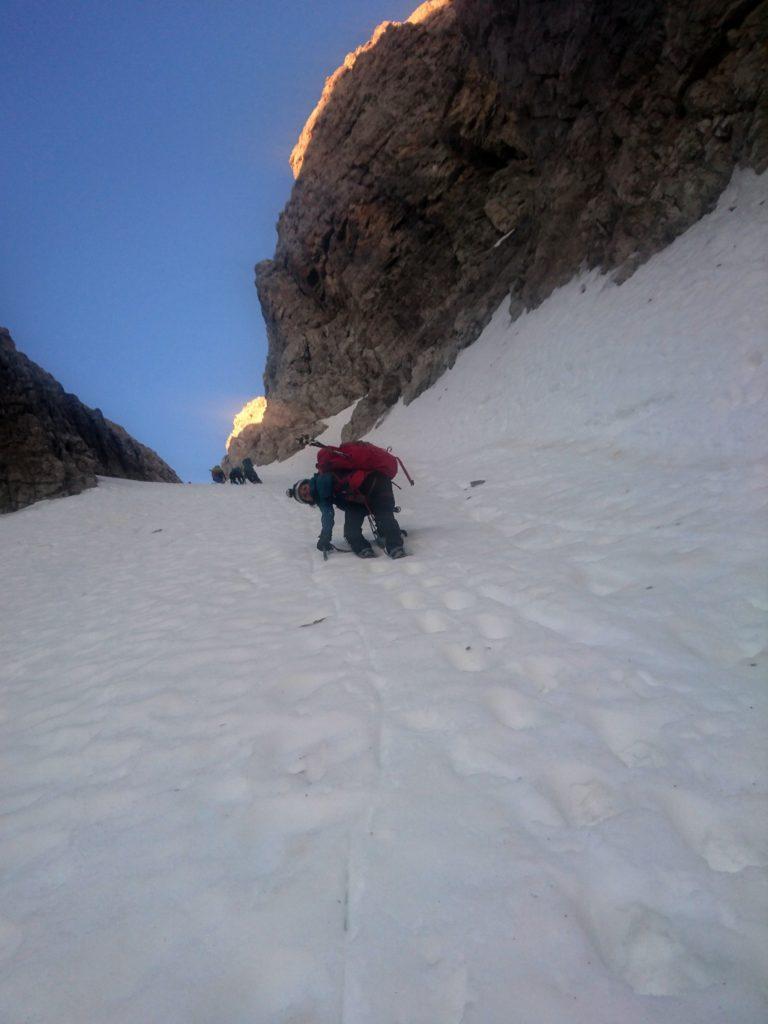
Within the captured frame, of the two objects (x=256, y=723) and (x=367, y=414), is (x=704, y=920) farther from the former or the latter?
(x=367, y=414)

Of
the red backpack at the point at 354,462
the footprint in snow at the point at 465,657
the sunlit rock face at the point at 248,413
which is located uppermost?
the sunlit rock face at the point at 248,413

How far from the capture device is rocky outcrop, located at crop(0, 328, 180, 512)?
61.5 ft

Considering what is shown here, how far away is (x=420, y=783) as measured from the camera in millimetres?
2092

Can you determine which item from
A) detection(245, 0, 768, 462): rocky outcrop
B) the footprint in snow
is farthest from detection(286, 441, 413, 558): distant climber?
detection(245, 0, 768, 462): rocky outcrop

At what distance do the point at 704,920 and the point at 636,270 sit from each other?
562 inches

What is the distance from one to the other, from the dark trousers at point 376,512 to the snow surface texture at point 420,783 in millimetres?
560

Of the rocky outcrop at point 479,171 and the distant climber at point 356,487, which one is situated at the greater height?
the rocky outcrop at point 479,171

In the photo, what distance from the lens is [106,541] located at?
12023 mm

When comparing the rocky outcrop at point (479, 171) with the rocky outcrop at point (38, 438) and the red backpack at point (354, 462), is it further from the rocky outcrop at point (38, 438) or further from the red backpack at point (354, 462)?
the rocky outcrop at point (38, 438)

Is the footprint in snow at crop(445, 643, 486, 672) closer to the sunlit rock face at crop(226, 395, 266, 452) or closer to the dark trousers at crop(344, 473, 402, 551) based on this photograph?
the dark trousers at crop(344, 473, 402, 551)

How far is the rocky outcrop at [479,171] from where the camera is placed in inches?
468

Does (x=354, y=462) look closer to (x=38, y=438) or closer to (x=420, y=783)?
(x=420, y=783)

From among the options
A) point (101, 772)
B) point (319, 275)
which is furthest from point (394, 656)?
point (319, 275)

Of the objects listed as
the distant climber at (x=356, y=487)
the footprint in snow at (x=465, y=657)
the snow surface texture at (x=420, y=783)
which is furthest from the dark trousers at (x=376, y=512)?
the footprint in snow at (x=465, y=657)
